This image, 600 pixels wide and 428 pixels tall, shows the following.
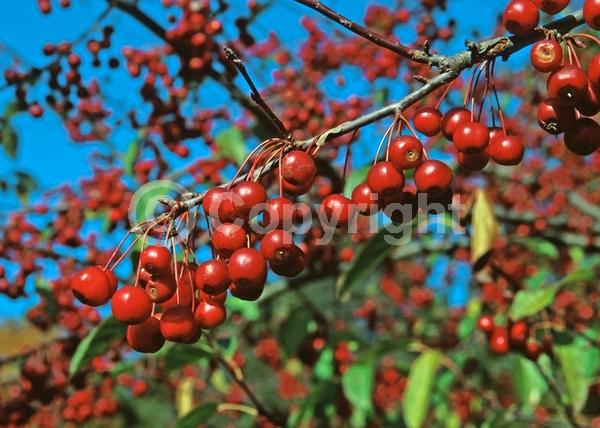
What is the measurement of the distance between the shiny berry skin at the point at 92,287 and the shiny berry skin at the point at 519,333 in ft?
5.70

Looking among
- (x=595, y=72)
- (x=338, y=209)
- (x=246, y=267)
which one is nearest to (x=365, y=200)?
(x=338, y=209)

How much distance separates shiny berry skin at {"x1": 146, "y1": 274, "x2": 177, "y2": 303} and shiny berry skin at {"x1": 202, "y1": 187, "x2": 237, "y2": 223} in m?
0.20

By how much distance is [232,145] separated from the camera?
3.85 meters

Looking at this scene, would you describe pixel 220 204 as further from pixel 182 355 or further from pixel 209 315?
pixel 182 355

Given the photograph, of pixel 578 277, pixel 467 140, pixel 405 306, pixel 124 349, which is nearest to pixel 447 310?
pixel 405 306

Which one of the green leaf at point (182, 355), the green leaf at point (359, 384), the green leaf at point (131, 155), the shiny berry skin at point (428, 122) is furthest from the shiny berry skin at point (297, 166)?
the green leaf at point (131, 155)

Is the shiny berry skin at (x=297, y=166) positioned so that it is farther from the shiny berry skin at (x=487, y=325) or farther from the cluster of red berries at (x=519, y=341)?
the shiny berry skin at (x=487, y=325)

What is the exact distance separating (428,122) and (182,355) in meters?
1.77

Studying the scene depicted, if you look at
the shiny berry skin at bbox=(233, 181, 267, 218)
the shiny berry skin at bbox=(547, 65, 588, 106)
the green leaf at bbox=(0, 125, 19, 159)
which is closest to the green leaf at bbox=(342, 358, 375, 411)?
the shiny berry skin at bbox=(233, 181, 267, 218)

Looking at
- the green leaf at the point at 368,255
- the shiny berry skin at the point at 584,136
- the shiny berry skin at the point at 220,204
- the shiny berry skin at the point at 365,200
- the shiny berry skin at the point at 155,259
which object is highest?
the green leaf at the point at 368,255

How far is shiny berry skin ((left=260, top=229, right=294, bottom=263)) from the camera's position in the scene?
1.46 meters

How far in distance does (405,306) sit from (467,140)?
21.8 feet

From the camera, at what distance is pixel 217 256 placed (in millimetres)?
1555

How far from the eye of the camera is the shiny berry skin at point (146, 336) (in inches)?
61.7
